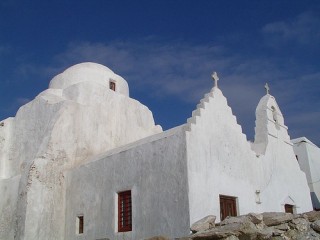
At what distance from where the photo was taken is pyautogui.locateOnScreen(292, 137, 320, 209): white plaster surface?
22.6m

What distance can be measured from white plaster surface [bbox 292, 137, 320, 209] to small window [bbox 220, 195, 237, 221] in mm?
12161

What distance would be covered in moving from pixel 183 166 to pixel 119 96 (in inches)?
337

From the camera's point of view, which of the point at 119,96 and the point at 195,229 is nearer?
the point at 195,229

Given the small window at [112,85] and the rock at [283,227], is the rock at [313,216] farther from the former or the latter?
the small window at [112,85]

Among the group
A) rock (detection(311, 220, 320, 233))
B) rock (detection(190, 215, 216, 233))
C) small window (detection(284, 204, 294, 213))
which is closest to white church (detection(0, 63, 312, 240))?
small window (detection(284, 204, 294, 213))

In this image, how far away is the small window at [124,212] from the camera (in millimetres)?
11863

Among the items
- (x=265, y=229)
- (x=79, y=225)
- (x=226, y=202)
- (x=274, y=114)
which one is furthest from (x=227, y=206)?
(x=274, y=114)

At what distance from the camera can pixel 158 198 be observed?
35.9 ft

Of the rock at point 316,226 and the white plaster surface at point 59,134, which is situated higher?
the white plaster surface at point 59,134

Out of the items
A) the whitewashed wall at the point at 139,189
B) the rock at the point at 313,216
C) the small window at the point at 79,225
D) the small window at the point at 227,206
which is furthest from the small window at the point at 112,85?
the rock at the point at 313,216

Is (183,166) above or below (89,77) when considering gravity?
below

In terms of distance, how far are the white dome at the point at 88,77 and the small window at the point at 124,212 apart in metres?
8.05

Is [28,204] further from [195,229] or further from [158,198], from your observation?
[195,229]

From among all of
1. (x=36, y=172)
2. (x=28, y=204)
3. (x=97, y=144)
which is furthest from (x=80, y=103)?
(x=28, y=204)
